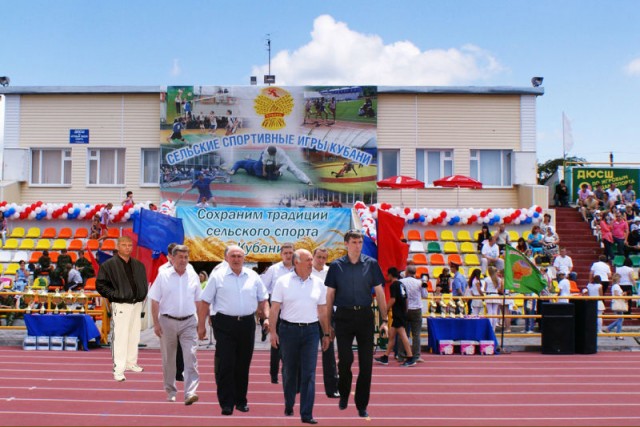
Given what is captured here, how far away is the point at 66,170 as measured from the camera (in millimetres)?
30719

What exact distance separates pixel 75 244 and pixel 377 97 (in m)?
11.8

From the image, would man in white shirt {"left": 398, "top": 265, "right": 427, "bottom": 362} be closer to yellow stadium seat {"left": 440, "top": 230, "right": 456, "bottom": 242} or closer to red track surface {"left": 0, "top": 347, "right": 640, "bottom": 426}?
red track surface {"left": 0, "top": 347, "right": 640, "bottom": 426}

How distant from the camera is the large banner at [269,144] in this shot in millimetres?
29297

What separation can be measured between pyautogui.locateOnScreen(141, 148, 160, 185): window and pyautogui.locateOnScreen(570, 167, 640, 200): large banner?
16.0m

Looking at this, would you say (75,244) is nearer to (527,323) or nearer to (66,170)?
(66,170)

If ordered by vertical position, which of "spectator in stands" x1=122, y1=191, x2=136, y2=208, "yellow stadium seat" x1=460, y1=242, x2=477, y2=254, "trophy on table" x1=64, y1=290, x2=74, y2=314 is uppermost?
"spectator in stands" x1=122, y1=191, x2=136, y2=208

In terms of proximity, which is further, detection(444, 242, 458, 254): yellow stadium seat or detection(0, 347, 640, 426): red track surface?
detection(444, 242, 458, 254): yellow stadium seat

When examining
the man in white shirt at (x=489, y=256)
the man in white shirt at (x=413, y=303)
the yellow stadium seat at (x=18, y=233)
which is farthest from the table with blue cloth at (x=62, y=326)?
the man in white shirt at (x=489, y=256)

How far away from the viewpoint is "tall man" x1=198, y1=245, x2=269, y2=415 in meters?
9.14

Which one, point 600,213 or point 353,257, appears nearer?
point 353,257

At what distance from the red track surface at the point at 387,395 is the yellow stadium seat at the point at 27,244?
36.5 ft

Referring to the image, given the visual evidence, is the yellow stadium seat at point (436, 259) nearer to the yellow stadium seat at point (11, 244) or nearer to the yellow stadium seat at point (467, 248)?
the yellow stadium seat at point (467, 248)

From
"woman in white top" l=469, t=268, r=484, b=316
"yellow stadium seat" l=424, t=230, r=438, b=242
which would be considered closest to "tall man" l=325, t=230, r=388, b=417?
"woman in white top" l=469, t=268, r=484, b=316

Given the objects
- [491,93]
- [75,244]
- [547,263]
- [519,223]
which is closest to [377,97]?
[491,93]
